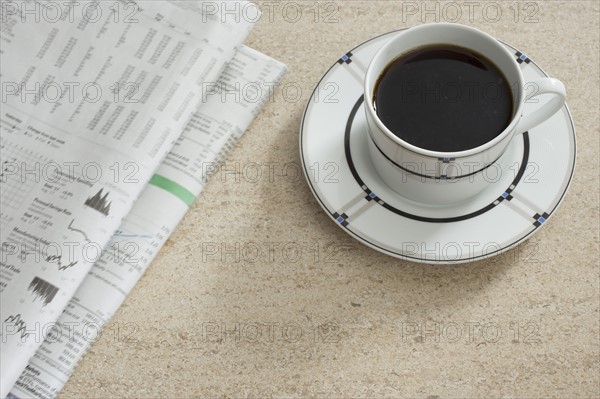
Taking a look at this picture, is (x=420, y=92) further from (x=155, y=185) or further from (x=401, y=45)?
(x=155, y=185)

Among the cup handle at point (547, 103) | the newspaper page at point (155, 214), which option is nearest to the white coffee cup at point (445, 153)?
the cup handle at point (547, 103)

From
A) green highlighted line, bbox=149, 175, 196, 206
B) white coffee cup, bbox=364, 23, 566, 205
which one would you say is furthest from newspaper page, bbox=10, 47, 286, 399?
white coffee cup, bbox=364, 23, 566, 205

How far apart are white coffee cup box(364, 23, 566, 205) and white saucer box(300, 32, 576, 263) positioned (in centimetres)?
2

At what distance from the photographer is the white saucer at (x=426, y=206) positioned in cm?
58

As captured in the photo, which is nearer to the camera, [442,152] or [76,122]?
[442,152]

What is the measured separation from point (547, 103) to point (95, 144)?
0.40 m

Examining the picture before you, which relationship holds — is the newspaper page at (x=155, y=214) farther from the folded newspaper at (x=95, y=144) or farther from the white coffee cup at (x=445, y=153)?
the white coffee cup at (x=445, y=153)

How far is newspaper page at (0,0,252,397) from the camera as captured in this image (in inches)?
24.0

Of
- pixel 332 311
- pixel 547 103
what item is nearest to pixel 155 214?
pixel 332 311

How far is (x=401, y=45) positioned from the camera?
0.56m

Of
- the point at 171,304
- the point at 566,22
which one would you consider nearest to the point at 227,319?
the point at 171,304

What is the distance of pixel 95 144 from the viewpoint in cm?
64

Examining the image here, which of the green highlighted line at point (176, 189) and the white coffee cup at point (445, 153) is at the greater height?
the white coffee cup at point (445, 153)

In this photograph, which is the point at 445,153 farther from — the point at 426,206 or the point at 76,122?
the point at 76,122
